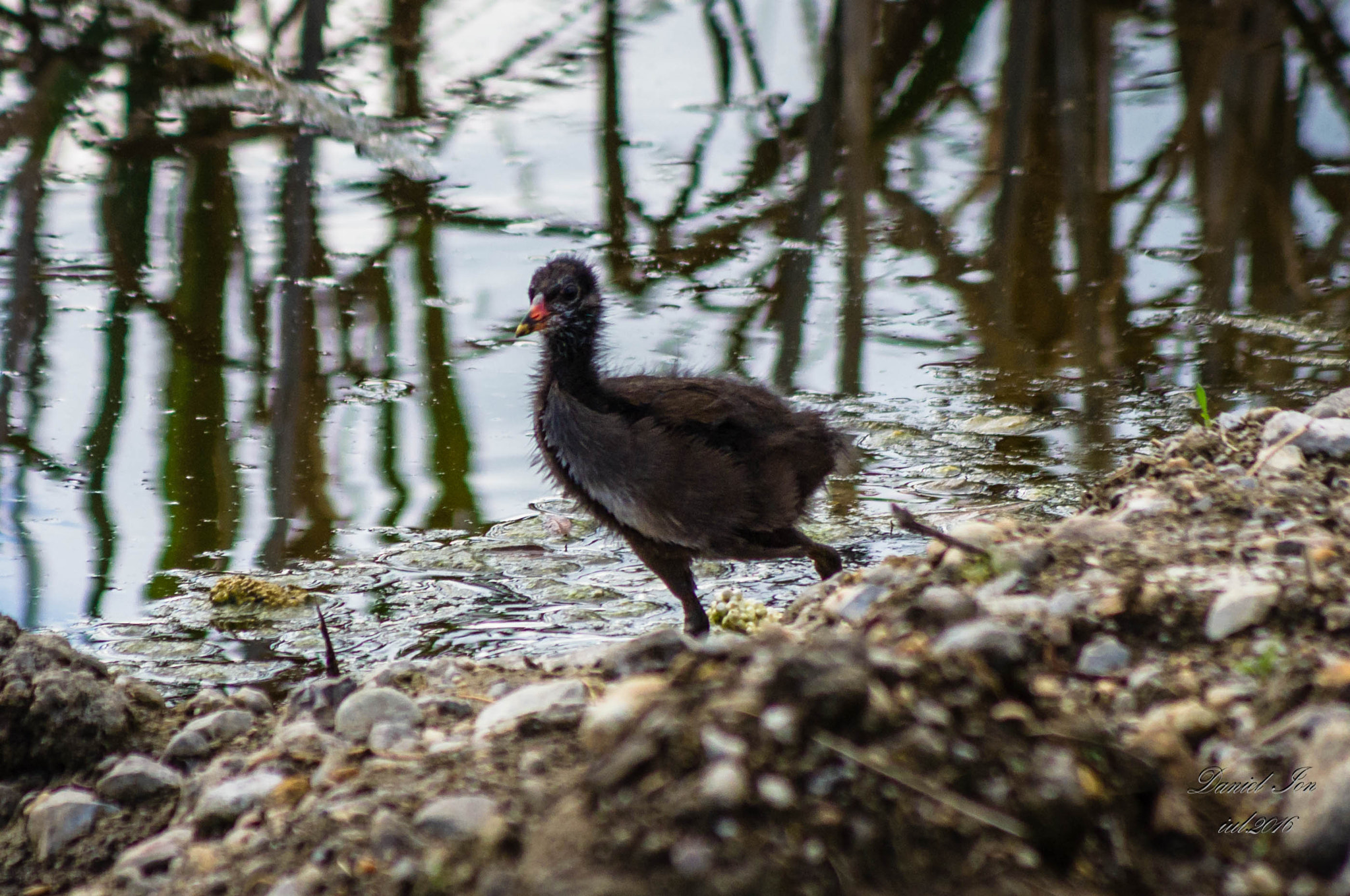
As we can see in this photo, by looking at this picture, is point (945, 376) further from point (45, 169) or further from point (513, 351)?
point (45, 169)

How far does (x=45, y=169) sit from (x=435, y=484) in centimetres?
404

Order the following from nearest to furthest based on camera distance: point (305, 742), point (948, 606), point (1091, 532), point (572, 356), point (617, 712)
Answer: point (617, 712) < point (948, 606) < point (305, 742) < point (1091, 532) < point (572, 356)

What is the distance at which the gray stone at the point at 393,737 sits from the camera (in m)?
2.72

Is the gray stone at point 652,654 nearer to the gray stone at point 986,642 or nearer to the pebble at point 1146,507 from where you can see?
the gray stone at point 986,642

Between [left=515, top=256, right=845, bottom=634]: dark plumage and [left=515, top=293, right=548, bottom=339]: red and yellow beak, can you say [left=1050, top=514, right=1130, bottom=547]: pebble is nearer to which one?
[left=515, top=256, right=845, bottom=634]: dark plumage

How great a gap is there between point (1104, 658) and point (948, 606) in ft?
1.08

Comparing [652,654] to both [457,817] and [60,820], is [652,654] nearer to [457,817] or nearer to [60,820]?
[457,817]

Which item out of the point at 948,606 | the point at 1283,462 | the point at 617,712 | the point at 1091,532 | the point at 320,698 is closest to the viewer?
the point at 617,712

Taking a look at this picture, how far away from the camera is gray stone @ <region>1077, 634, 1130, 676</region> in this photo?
2.61 m

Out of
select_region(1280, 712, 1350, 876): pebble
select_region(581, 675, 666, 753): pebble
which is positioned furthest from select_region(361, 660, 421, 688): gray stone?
select_region(1280, 712, 1350, 876): pebble

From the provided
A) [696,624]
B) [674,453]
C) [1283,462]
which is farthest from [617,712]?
[1283,462]

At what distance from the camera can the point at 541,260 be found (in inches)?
266

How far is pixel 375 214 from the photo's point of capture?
24.1 feet

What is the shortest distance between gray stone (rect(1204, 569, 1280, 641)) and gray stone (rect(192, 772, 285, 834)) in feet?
6.17
